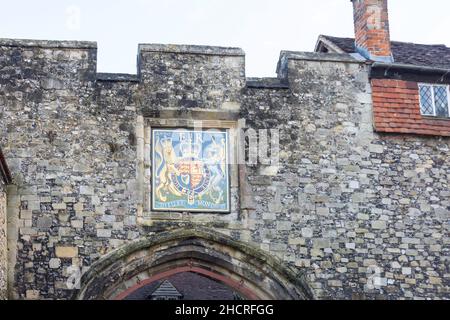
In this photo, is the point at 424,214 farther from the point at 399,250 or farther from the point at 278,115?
the point at 278,115

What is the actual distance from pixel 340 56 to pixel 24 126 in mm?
4773

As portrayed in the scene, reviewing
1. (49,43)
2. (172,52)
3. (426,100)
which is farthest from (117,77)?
(426,100)

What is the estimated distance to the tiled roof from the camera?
54.2 ft

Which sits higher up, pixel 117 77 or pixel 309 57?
pixel 309 57

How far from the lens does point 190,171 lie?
15.0m

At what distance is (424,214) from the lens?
15.3 meters

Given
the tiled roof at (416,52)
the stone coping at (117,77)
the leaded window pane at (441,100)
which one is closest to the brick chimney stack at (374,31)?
the tiled roof at (416,52)

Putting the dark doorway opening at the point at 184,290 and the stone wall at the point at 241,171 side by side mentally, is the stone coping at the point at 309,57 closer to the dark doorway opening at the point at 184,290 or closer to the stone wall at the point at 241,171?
the stone wall at the point at 241,171

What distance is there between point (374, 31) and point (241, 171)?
3198 mm

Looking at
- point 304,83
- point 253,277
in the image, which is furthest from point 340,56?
point 253,277

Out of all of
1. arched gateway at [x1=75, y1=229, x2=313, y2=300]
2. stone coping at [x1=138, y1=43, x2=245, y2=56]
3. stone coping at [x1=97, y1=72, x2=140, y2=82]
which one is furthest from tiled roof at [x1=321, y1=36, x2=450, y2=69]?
arched gateway at [x1=75, y1=229, x2=313, y2=300]

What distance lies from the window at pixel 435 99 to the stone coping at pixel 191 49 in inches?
111

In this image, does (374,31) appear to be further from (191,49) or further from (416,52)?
(191,49)

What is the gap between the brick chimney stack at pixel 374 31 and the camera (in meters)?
16.2
